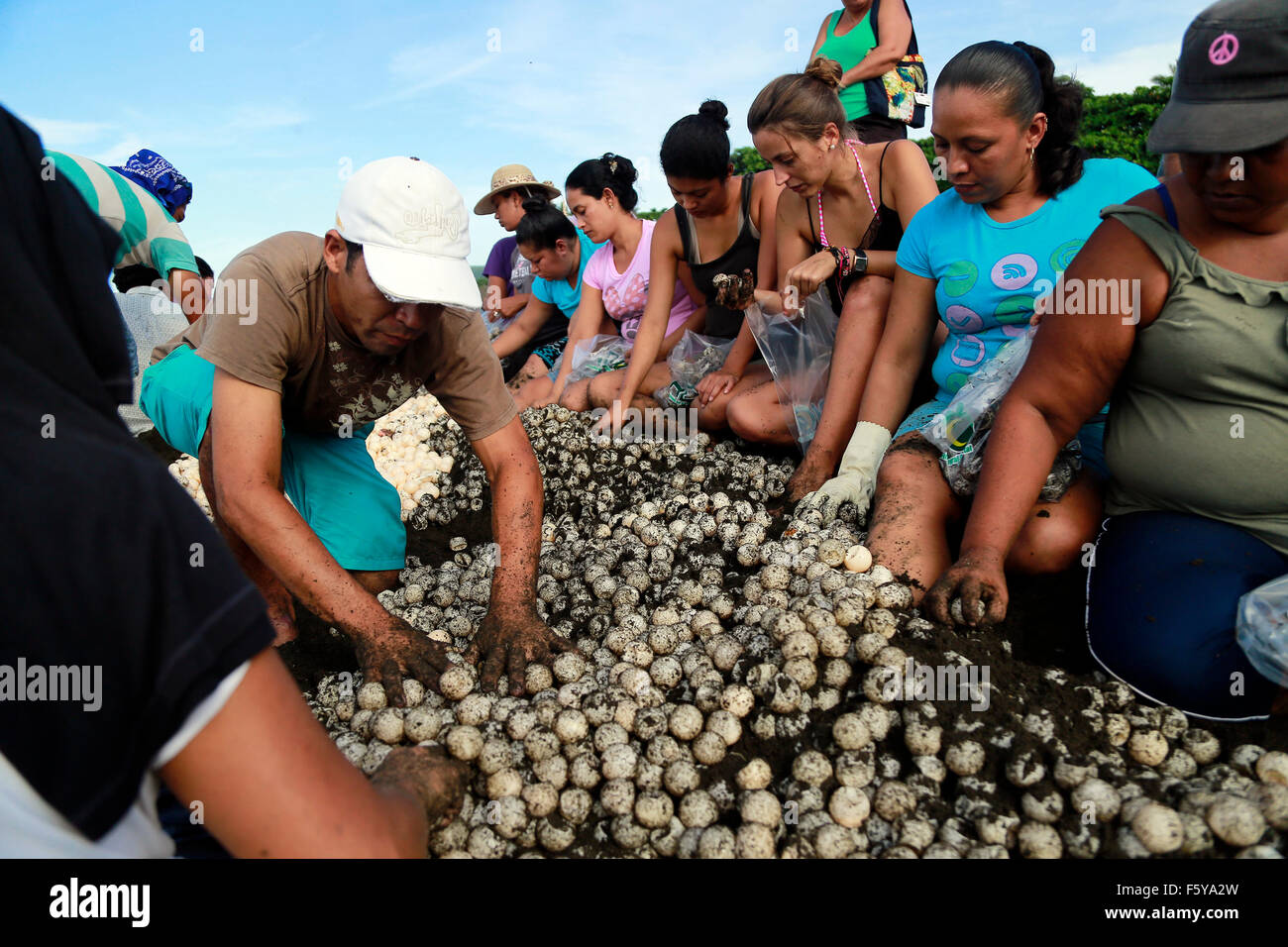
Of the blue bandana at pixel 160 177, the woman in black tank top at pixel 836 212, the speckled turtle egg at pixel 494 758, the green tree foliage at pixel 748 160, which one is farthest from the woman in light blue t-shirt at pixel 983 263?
the green tree foliage at pixel 748 160

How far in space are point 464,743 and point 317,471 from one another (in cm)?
195

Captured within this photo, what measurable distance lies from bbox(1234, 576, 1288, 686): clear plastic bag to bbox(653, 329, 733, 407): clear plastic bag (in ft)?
11.2

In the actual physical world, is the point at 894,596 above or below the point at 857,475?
below

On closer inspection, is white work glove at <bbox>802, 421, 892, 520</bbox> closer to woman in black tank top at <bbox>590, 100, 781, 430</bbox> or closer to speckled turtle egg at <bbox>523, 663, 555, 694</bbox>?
woman in black tank top at <bbox>590, 100, 781, 430</bbox>

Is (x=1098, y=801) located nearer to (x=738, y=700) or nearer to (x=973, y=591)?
(x=973, y=591)

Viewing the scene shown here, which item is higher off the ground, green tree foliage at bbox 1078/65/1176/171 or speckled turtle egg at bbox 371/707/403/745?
green tree foliage at bbox 1078/65/1176/171

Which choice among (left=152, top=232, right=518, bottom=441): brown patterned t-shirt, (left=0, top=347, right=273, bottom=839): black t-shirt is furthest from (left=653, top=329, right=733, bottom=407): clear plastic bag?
(left=0, top=347, right=273, bottom=839): black t-shirt

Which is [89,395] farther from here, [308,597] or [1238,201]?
[1238,201]

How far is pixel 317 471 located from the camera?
384 cm

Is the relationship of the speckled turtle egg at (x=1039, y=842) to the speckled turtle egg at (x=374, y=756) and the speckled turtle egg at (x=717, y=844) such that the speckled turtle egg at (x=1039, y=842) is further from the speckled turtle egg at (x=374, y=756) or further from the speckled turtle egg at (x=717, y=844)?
the speckled turtle egg at (x=374, y=756)

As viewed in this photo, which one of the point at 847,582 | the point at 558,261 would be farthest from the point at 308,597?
the point at 558,261

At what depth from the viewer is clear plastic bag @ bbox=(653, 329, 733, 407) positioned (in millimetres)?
5344

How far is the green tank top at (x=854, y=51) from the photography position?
17.8ft

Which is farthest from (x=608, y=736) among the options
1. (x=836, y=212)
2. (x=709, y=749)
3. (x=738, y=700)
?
(x=836, y=212)
